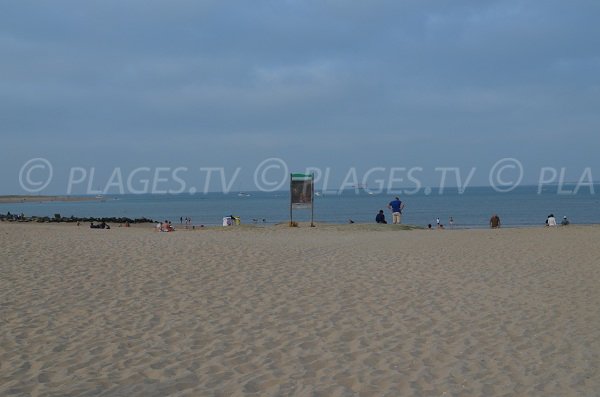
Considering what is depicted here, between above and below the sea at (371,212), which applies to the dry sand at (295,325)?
below

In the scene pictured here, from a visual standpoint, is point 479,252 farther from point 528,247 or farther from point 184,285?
point 184,285

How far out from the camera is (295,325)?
24.4 feet

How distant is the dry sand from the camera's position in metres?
5.36

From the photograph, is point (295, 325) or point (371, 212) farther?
point (371, 212)

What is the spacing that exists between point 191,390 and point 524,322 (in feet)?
14.8

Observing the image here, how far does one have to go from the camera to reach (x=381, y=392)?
5098 mm

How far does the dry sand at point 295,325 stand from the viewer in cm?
536

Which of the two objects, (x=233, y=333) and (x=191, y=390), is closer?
(x=191, y=390)

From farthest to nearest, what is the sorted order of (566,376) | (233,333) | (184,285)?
(184,285)
(233,333)
(566,376)

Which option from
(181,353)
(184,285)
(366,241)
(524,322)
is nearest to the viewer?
(181,353)

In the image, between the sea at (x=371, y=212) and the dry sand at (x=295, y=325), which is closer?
the dry sand at (x=295, y=325)

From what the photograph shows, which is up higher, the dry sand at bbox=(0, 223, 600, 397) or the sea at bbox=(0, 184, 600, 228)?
the sea at bbox=(0, 184, 600, 228)

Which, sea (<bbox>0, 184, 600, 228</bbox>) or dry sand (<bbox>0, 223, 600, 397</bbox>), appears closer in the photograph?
dry sand (<bbox>0, 223, 600, 397</bbox>)

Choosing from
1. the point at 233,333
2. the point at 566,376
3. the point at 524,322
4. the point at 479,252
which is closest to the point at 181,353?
the point at 233,333
